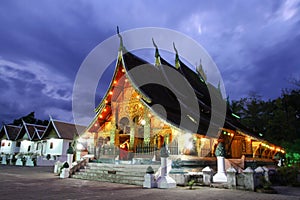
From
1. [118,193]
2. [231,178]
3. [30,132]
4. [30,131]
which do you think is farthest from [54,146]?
[231,178]

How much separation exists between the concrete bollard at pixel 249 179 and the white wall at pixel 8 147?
33.0m

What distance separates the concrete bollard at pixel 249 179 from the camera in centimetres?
732

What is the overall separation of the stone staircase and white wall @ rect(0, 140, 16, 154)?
25.9 meters

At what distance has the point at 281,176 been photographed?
10.7 metres

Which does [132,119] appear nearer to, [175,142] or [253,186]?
[175,142]

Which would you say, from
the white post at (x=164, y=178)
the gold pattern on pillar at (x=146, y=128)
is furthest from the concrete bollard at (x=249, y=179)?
the gold pattern on pillar at (x=146, y=128)

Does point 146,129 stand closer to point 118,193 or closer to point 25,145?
point 118,193

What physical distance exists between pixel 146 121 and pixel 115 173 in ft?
11.0

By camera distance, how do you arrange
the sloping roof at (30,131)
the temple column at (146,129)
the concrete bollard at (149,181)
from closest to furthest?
the concrete bollard at (149,181) < the temple column at (146,129) < the sloping roof at (30,131)

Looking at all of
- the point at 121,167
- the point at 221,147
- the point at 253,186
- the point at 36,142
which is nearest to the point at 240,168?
the point at 221,147

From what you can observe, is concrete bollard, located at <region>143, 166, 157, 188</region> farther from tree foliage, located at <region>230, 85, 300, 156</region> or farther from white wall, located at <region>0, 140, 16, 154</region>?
white wall, located at <region>0, 140, 16, 154</region>

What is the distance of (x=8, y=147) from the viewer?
107ft

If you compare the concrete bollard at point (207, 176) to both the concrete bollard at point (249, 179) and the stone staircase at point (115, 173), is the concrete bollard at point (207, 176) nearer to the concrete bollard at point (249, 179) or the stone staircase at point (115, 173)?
the concrete bollard at point (249, 179)

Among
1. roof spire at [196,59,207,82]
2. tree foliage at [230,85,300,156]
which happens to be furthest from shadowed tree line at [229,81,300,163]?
roof spire at [196,59,207,82]
